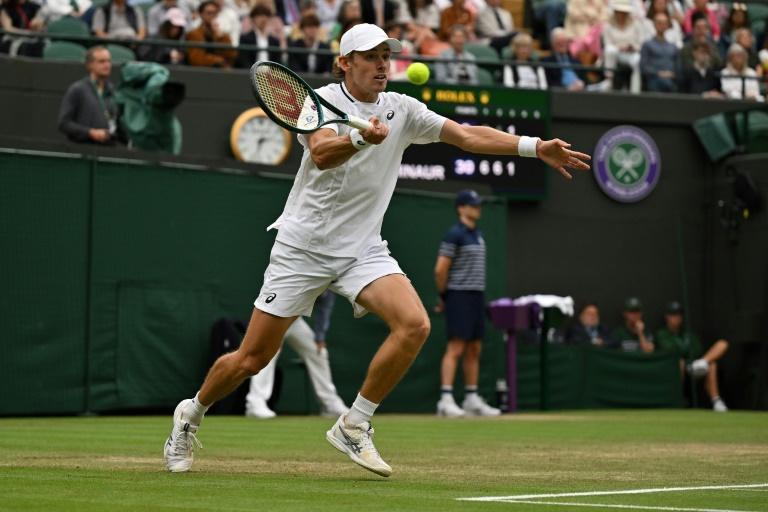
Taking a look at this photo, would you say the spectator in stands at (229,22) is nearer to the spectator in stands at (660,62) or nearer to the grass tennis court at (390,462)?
the spectator in stands at (660,62)

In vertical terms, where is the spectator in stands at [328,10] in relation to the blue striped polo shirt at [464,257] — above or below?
above

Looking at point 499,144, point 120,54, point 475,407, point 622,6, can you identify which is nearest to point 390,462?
point 499,144

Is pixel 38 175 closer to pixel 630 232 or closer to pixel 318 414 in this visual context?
pixel 318 414

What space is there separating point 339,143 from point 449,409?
30.9 ft

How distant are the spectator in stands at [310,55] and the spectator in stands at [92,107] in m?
4.91

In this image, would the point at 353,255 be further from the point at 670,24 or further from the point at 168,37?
the point at 670,24

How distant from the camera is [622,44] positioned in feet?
73.8

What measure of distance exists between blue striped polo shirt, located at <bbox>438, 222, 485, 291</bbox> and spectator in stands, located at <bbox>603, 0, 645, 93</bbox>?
7040 mm

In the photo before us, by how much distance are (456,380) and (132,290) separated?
15.2ft

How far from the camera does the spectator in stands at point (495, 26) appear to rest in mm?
22281

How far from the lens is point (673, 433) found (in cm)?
1298

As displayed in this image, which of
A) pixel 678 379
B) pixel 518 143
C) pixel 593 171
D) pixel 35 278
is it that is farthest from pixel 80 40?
pixel 518 143

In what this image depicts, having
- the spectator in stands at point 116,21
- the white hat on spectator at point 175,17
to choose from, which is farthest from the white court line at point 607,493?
the spectator in stands at point 116,21

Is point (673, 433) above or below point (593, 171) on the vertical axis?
below
